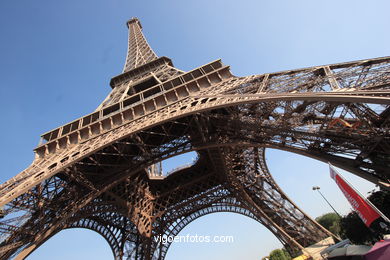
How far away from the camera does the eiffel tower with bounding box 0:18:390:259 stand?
7.99 metres

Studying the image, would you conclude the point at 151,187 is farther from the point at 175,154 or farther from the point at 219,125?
the point at 219,125

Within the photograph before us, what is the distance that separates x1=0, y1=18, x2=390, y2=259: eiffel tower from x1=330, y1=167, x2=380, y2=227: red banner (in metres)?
0.88

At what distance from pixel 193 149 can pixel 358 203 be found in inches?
344

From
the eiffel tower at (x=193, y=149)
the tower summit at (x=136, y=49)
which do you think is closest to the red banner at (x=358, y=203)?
the eiffel tower at (x=193, y=149)

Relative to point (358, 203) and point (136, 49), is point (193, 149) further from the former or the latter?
point (136, 49)

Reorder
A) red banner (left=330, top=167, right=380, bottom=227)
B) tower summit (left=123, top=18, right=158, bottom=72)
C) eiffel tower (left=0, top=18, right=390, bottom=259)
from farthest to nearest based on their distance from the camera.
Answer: tower summit (left=123, top=18, right=158, bottom=72) → eiffel tower (left=0, top=18, right=390, bottom=259) → red banner (left=330, top=167, right=380, bottom=227)

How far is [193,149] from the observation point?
13656 millimetres

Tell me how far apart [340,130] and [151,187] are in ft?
60.4

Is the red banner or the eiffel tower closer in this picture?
the red banner

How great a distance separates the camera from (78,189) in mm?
13219

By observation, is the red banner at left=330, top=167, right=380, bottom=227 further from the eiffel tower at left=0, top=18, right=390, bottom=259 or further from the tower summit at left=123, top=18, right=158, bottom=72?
the tower summit at left=123, top=18, right=158, bottom=72

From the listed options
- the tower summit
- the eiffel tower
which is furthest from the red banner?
the tower summit

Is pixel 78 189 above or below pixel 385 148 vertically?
above

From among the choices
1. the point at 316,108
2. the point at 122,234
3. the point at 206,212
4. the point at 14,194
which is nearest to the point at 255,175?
the point at 206,212
